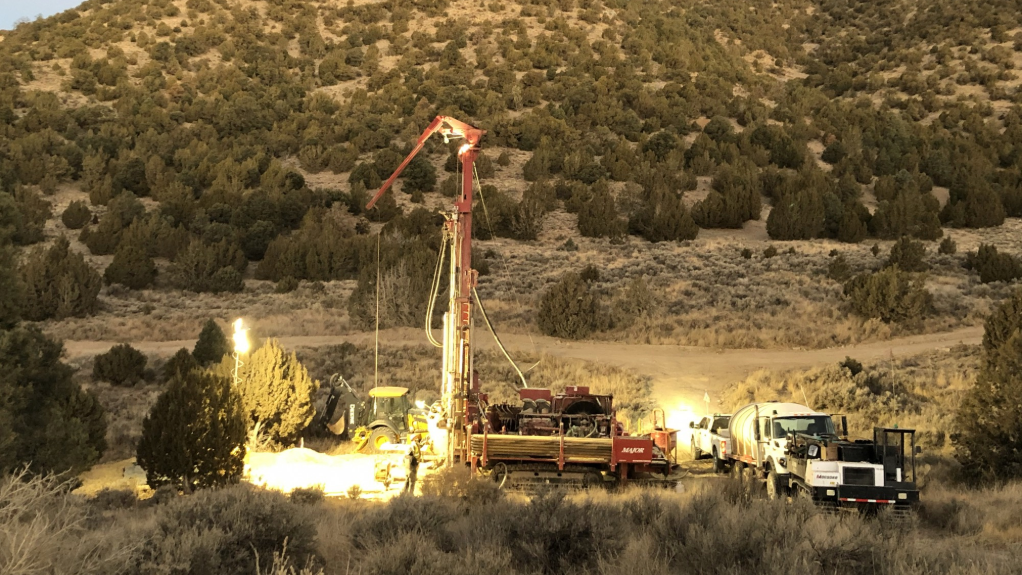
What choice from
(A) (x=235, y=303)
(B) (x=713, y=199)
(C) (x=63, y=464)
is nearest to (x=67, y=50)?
(A) (x=235, y=303)

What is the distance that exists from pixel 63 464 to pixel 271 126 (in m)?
57.0

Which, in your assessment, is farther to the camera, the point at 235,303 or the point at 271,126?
the point at 271,126

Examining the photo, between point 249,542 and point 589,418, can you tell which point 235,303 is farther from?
point 249,542

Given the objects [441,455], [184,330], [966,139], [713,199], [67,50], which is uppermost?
Answer: [67,50]

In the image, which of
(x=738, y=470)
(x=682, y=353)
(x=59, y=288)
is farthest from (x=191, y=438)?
(x=59, y=288)

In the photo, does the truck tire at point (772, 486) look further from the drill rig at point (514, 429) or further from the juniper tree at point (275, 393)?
the juniper tree at point (275, 393)

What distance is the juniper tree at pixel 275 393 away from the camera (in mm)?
17172

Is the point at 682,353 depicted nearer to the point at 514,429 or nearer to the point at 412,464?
the point at 514,429

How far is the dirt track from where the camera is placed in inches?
956

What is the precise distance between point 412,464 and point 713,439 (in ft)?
24.4

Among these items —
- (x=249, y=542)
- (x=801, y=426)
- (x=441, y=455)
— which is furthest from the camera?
(x=441, y=455)

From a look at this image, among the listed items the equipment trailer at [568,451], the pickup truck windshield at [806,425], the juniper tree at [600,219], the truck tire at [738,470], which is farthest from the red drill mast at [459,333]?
the juniper tree at [600,219]

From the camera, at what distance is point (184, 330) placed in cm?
3256

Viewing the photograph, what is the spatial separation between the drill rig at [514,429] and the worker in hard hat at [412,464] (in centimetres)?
38
